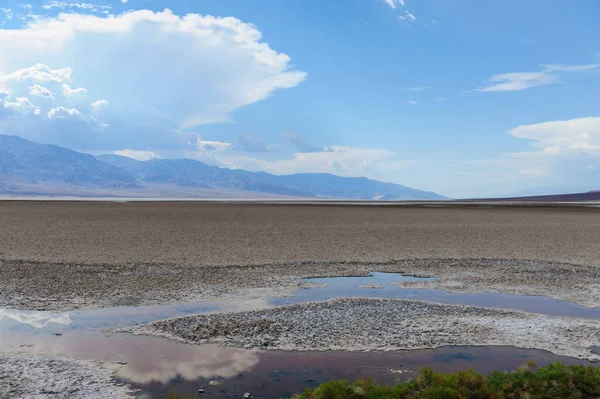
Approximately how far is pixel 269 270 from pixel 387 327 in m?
9.23

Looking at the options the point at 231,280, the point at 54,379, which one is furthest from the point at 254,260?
the point at 54,379

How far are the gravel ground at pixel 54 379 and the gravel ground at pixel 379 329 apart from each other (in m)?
2.35

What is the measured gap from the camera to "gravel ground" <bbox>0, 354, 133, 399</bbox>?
27.0ft

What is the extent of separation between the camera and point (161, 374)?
9172mm

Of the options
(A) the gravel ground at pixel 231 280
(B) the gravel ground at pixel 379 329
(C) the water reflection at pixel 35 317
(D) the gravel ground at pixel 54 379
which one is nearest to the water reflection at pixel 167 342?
(C) the water reflection at pixel 35 317

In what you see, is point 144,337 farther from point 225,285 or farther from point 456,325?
point 456,325

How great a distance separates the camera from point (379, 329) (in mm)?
12109

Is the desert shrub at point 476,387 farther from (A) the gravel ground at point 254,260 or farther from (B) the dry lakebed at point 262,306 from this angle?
(A) the gravel ground at point 254,260

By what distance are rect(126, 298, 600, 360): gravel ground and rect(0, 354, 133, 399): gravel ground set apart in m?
2.35

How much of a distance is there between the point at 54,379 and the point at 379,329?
283 inches

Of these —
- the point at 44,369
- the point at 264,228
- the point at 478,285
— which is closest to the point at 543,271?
the point at 478,285

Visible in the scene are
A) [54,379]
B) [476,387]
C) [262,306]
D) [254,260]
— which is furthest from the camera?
[254,260]

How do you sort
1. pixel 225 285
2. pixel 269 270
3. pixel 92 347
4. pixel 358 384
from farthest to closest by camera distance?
pixel 269 270
pixel 225 285
pixel 92 347
pixel 358 384

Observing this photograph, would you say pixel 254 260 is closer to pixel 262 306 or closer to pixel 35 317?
pixel 262 306
